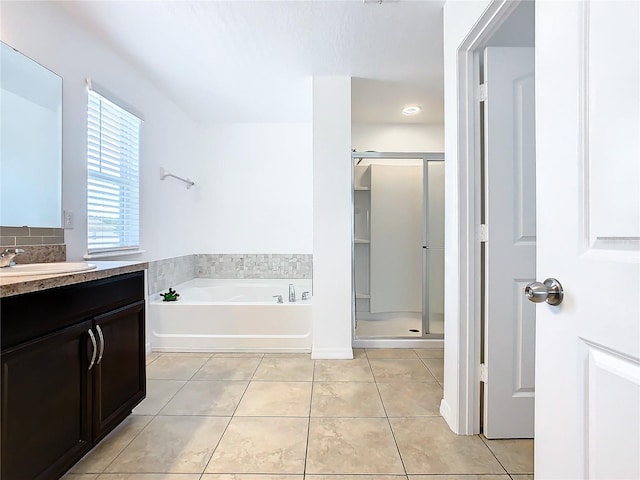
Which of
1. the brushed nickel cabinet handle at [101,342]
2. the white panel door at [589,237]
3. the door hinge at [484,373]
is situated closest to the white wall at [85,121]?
the brushed nickel cabinet handle at [101,342]

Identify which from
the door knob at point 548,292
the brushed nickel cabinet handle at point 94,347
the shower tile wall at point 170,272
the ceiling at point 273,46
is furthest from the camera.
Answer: the shower tile wall at point 170,272

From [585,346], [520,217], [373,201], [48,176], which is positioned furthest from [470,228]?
[48,176]

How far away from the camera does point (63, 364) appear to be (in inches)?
50.8

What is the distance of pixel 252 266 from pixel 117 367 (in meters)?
2.47

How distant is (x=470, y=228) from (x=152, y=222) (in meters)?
2.70

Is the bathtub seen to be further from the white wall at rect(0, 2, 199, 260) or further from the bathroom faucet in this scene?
the bathroom faucet

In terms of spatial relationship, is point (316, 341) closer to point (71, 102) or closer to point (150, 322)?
point (150, 322)

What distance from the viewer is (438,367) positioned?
2.62 m

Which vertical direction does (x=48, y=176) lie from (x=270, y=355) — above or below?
above

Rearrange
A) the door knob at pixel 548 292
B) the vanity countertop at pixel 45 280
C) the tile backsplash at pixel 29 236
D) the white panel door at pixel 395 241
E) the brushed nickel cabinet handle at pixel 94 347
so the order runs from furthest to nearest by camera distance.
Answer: the white panel door at pixel 395 241, the tile backsplash at pixel 29 236, the brushed nickel cabinet handle at pixel 94 347, the vanity countertop at pixel 45 280, the door knob at pixel 548 292

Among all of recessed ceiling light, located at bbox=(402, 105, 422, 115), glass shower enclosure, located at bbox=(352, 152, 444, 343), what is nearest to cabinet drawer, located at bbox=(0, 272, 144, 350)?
glass shower enclosure, located at bbox=(352, 152, 444, 343)

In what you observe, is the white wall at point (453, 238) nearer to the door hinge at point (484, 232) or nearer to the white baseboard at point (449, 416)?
the white baseboard at point (449, 416)

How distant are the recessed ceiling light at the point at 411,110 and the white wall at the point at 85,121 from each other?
8.05 feet

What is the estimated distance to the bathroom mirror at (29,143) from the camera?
1630 mm
